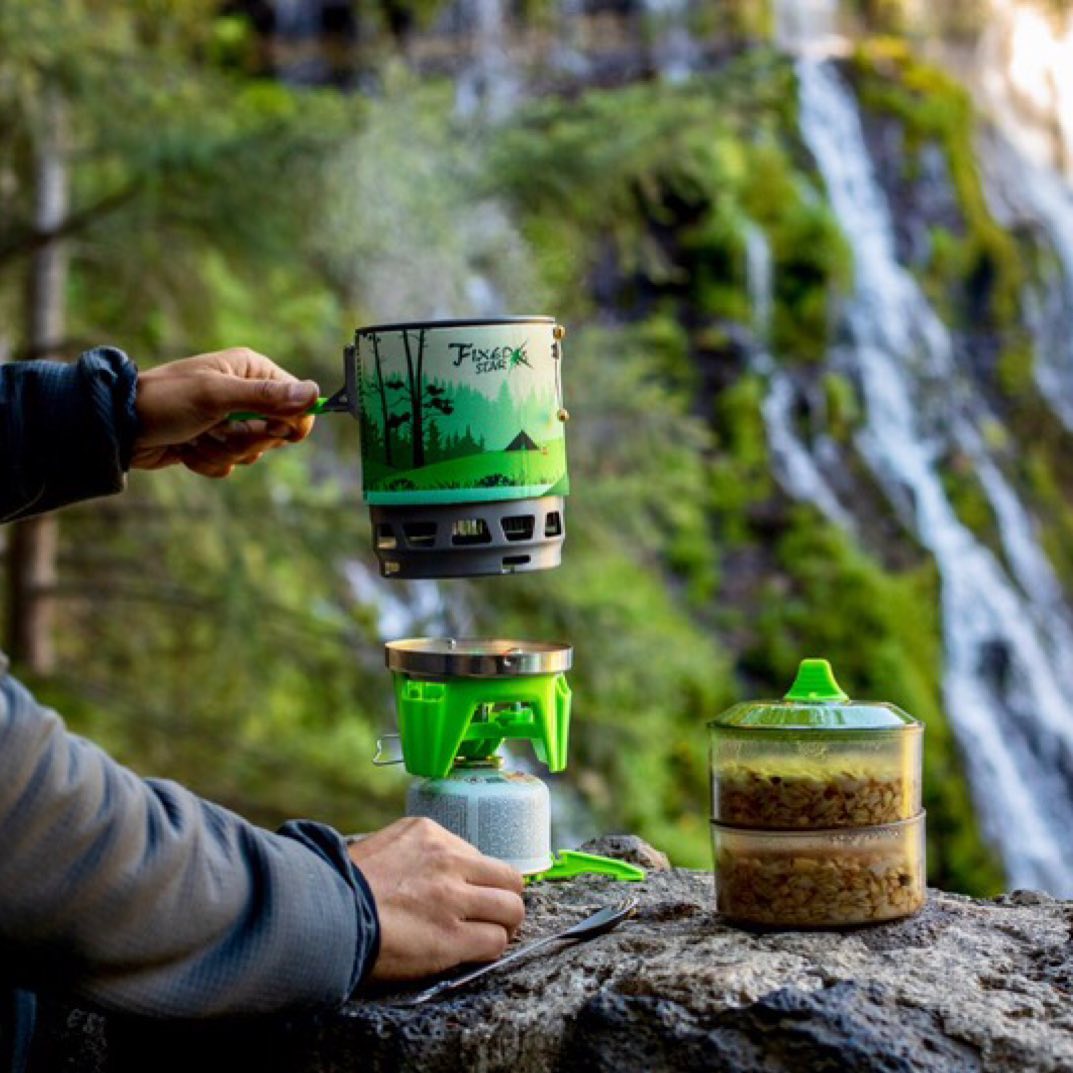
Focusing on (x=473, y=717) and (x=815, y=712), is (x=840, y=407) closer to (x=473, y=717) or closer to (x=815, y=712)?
(x=473, y=717)

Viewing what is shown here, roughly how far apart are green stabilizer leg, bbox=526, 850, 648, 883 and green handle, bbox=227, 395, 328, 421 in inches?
25.2

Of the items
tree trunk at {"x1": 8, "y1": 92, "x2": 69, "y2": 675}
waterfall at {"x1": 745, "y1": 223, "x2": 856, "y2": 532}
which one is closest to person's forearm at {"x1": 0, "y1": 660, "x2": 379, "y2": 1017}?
tree trunk at {"x1": 8, "y1": 92, "x2": 69, "y2": 675}

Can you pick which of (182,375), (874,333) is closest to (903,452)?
(874,333)

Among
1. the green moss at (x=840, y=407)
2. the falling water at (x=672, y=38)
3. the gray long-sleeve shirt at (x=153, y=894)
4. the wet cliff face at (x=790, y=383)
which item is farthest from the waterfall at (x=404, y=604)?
the falling water at (x=672, y=38)

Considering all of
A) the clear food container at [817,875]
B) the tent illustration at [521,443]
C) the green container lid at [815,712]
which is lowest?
the clear food container at [817,875]

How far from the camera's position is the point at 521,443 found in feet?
6.96

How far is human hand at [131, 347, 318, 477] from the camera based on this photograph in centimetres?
227

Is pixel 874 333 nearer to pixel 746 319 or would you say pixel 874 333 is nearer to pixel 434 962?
pixel 746 319

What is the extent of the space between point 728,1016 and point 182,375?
108cm

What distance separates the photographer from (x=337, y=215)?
22.5ft

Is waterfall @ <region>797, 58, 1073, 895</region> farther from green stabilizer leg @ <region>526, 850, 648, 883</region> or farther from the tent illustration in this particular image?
the tent illustration

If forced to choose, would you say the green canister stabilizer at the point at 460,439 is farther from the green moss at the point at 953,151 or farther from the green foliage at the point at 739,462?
the green moss at the point at 953,151

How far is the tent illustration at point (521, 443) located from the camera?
2113 millimetres

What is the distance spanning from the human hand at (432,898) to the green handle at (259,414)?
56cm
